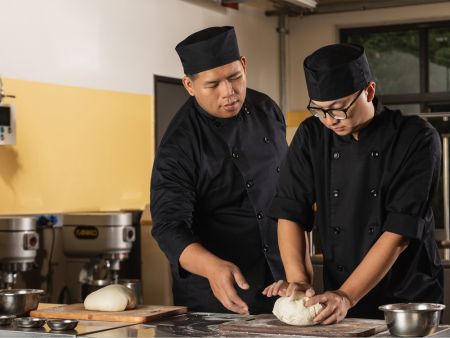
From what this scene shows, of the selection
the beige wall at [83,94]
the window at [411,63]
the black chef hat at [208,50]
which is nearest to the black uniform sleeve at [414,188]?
the black chef hat at [208,50]

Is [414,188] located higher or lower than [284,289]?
higher

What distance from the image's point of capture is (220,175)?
289 cm

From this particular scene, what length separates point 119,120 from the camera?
21.3 feet

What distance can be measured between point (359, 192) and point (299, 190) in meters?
0.20

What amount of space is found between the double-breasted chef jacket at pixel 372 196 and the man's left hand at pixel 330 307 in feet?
0.96

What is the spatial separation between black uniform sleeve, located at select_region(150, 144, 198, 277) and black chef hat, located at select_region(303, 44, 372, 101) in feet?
1.79

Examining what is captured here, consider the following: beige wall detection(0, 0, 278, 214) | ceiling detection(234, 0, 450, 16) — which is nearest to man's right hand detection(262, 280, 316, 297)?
beige wall detection(0, 0, 278, 214)

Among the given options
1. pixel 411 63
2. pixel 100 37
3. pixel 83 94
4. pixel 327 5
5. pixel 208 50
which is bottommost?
pixel 208 50

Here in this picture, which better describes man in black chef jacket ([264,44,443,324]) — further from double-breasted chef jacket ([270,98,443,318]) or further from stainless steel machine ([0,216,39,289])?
stainless steel machine ([0,216,39,289])

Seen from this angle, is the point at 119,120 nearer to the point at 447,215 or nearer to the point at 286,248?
the point at 447,215

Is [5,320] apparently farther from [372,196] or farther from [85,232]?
[85,232]

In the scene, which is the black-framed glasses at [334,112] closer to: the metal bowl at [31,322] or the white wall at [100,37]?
the metal bowl at [31,322]

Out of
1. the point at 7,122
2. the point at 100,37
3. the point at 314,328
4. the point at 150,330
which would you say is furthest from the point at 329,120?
the point at 100,37

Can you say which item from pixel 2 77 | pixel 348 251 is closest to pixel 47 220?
pixel 2 77
